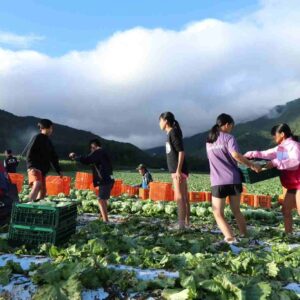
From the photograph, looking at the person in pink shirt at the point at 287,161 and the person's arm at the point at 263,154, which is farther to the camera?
the person's arm at the point at 263,154

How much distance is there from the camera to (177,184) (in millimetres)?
7074

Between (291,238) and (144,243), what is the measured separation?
7.64ft

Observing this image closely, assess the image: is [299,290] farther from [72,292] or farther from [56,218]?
[56,218]

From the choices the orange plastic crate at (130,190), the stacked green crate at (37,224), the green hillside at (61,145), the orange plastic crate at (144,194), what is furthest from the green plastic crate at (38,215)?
the green hillside at (61,145)

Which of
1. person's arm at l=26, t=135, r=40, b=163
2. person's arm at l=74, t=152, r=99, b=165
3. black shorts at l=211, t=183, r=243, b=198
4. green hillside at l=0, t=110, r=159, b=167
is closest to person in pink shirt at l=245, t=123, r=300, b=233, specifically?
black shorts at l=211, t=183, r=243, b=198

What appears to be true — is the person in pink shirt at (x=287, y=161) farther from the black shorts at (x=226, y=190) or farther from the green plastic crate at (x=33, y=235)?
the green plastic crate at (x=33, y=235)

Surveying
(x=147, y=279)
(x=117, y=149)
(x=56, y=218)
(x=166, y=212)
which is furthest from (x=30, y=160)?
(x=117, y=149)

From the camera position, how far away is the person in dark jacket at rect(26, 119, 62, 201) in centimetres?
738

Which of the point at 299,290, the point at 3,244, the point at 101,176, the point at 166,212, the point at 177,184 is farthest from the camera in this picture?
the point at 166,212

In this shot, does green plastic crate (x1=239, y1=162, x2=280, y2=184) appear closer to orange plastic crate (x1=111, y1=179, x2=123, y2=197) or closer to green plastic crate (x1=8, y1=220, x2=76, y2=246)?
green plastic crate (x1=8, y1=220, x2=76, y2=246)

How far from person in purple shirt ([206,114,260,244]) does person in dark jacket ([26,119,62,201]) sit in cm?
280

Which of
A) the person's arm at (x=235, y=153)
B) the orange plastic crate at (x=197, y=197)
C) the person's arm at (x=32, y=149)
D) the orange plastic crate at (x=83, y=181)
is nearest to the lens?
the person's arm at (x=235, y=153)

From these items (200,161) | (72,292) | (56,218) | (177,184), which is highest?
(200,161)

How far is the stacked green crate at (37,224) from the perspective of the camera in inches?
212
